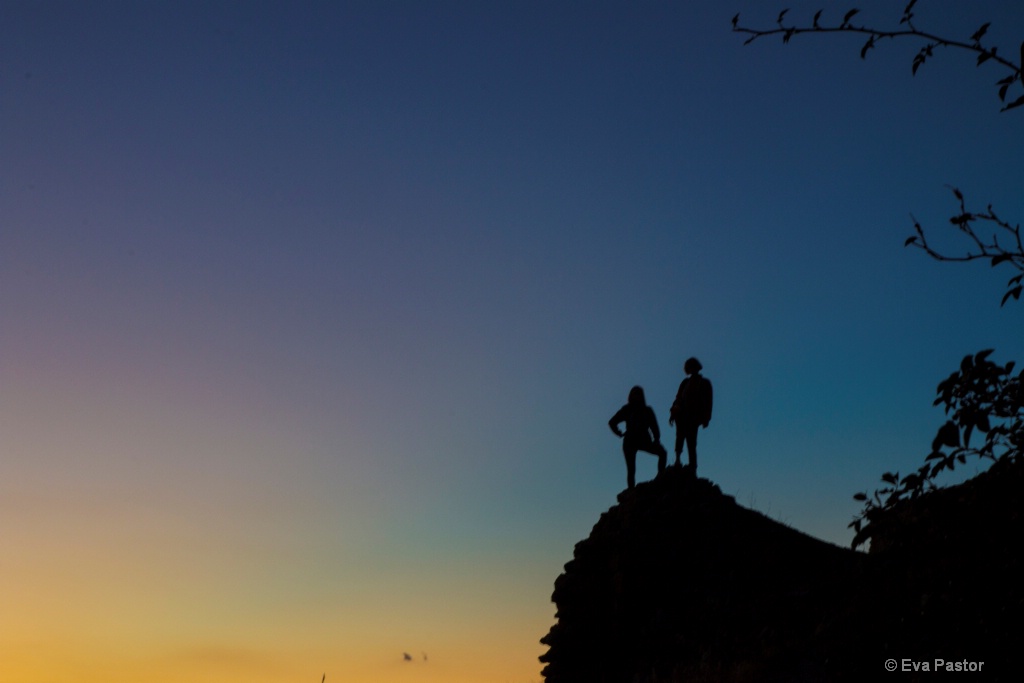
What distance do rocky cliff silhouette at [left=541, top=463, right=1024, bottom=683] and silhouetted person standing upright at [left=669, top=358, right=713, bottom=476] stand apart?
1.04 m

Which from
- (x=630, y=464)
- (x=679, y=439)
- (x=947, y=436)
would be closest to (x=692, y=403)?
(x=679, y=439)

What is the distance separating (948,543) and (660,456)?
1291 cm

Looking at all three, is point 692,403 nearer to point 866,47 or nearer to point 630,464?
point 630,464

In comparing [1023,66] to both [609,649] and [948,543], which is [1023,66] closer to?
[948,543]

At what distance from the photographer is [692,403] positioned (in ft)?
58.3

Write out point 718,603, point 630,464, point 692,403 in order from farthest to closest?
1. point 630,464
2. point 692,403
3. point 718,603

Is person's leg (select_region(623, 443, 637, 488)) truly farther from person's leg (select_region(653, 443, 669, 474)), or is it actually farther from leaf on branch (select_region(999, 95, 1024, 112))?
leaf on branch (select_region(999, 95, 1024, 112))

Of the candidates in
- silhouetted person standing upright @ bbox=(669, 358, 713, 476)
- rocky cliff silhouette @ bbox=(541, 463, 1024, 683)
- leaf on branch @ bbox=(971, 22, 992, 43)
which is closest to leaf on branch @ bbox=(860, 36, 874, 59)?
leaf on branch @ bbox=(971, 22, 992, 43)

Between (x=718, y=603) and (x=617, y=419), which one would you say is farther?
(x=617, y=419)

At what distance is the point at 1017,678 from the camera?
22.1 feet

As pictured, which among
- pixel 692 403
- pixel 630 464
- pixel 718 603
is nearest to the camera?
pixel 718 603

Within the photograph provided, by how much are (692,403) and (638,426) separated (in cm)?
112

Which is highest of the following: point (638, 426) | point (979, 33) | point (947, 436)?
point (638, 426)

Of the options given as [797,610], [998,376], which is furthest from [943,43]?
[797,610]
